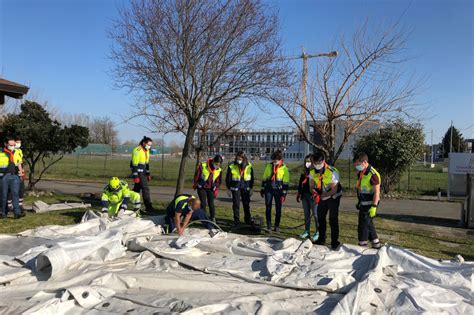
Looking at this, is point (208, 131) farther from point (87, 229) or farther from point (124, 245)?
point (124, 245)

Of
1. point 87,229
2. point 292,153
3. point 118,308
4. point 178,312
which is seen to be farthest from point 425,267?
point 292,153

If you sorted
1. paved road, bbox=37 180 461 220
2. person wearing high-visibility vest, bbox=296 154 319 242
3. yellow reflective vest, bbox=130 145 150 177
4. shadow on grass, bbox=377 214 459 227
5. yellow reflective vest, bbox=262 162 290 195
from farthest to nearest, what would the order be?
paved road, bbox=37 180 461 220 → shadow on grass, bbox=377 214 459 227 → yellow reflective vest, bbox=130 145 150 177 → yellow reflective vest, bbox=262 162 290 195 → person wearing high-visibility vest, bbox=296 154 319 242

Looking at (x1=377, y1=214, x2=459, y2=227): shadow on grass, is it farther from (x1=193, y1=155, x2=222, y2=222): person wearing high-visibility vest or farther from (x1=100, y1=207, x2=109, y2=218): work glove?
(x1=100, y1=207, x2=109, y2=218): work glove

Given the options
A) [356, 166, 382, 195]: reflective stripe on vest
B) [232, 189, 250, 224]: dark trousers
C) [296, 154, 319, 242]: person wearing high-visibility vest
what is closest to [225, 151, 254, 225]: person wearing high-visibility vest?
[232, 189, 250, 224]: dark trousers

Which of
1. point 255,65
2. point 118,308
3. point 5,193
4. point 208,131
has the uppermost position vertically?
point 255,65

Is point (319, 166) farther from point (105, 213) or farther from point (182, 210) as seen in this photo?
point (105, 213)

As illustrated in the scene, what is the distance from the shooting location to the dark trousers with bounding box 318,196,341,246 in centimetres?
696

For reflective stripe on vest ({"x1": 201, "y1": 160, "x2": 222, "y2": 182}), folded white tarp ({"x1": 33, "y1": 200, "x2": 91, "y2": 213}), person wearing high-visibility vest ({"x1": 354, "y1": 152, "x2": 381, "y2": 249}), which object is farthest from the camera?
folded white tarp ({"x1": 33, "y1": 200, "x2": 91, "y2": 213})

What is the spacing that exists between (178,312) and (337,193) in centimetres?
420

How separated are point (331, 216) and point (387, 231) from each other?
2.78m

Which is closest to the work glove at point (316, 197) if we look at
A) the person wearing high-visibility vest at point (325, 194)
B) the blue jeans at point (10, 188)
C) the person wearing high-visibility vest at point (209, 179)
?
the person wearing high-visibility vest at point (325, 194)

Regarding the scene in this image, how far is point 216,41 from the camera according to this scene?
29.0ft

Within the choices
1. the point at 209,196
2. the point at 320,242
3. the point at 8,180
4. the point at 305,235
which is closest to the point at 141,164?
the point at 209,196

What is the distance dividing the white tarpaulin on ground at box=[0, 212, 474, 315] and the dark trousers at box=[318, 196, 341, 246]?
47.6 inches
